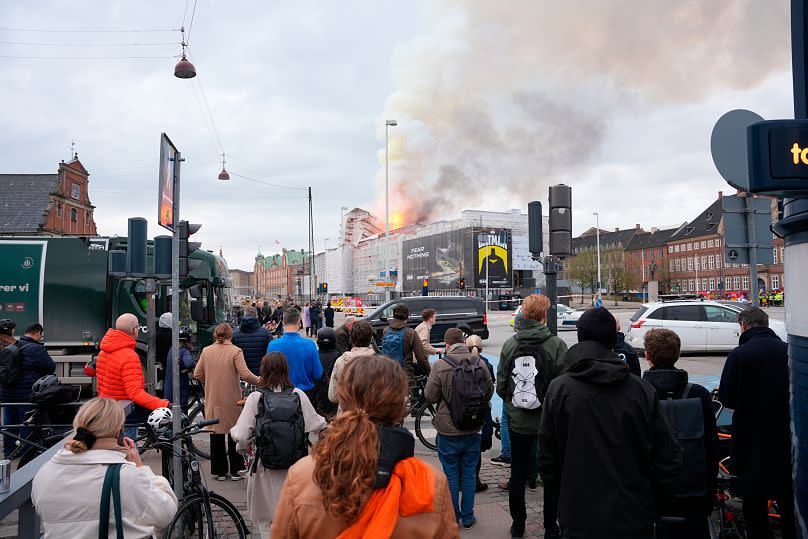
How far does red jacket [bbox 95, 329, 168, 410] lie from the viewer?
5.66 metres

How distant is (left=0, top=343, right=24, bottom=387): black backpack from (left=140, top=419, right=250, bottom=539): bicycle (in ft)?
12.4

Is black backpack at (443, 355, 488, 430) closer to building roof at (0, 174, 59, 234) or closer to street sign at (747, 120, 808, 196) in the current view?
Answer: street sign at (747, 120, 808, 196)

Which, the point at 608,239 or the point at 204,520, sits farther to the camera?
the point at 608,239

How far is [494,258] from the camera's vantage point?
81.6 meters

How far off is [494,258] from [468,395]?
7755 centimetres

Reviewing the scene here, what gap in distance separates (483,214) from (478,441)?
82889mm

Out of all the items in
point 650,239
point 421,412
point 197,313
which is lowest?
point 421,412

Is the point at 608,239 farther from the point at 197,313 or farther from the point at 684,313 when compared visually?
the point at 197,313

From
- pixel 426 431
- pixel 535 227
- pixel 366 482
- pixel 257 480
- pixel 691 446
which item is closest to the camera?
pixel 366 482

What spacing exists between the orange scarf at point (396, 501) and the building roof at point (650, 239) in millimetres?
113069

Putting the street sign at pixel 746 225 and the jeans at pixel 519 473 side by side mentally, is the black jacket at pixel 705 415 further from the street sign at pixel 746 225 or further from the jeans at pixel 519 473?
the street sign at pixel 746 225

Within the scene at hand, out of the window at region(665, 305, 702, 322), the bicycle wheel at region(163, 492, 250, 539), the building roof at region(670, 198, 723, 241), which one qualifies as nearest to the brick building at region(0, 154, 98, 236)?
the window at region(665, 305, 702, 322)

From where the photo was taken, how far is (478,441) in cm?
517

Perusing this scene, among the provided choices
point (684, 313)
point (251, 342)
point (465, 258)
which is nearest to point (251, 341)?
point (251, 342)
